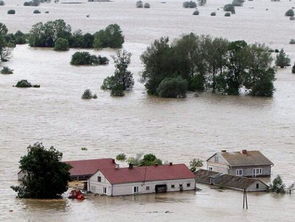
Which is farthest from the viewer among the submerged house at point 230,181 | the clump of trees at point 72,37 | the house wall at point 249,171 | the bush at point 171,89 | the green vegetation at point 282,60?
the clump of trees at point 72,37

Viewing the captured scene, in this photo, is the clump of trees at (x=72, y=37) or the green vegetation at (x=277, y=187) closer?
the green vegetation at (x=277, y=187)

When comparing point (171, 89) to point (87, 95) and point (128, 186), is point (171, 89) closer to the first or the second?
point (87, 95)

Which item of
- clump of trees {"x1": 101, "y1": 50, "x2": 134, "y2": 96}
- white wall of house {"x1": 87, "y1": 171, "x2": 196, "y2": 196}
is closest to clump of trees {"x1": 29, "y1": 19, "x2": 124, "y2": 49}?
clump of trees {"x1": 101, "y1": 50, "x2": 134, "y2": 96}

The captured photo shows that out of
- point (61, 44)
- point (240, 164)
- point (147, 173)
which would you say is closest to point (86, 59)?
point (61, 44)

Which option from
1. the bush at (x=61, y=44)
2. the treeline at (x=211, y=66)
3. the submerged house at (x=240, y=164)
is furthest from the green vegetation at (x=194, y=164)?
the bush at (x=61, y=44)

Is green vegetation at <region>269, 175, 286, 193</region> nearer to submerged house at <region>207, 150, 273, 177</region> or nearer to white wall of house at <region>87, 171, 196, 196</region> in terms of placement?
submerged house at <region>207, 150, 273, 177</region>

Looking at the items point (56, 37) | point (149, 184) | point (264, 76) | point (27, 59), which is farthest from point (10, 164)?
point (56, 37)

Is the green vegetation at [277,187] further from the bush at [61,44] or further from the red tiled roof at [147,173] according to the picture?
the bush at [61,44]
